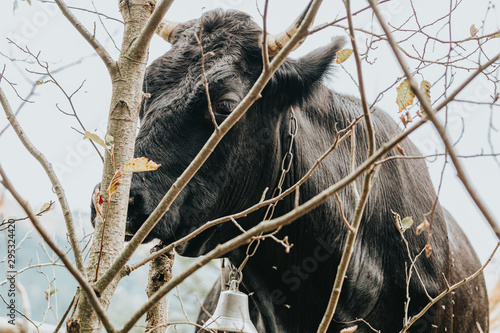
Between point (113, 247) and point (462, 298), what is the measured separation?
109 inches

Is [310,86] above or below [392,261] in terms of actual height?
above

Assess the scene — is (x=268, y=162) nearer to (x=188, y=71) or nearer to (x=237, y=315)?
(x=188, y=71)

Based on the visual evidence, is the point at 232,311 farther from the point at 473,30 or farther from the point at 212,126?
the point at 473,30

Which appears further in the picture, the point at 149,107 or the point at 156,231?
the point at 149,107

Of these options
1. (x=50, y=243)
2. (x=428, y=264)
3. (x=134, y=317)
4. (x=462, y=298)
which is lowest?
(x=462, y=298)

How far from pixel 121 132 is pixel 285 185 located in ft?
5.07

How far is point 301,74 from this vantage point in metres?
3.01

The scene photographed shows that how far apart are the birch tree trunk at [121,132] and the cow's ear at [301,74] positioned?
3.86ft

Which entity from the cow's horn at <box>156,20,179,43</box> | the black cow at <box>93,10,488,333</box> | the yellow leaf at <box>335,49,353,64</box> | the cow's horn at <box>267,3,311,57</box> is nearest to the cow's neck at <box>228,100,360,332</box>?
the black cow at <box>93,10,488,333</box>

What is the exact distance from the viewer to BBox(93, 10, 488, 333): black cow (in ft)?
8.61

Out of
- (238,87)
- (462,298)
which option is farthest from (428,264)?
(238,87)

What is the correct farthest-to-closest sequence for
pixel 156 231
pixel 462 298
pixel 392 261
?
1. pixel 462 298
2. pixel 392 261
3. pixel 156 231

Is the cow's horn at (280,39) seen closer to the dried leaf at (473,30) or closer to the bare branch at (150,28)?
the dried leaf at (473,30)

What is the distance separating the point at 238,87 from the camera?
274cm
